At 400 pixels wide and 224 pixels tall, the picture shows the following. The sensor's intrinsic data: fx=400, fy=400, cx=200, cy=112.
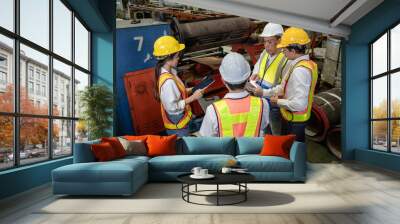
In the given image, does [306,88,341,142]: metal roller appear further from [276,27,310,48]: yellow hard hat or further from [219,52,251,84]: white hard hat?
[219,52,251,84]: white hard hat

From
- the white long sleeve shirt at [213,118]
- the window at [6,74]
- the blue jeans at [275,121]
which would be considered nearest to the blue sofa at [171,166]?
the window at [6,74]

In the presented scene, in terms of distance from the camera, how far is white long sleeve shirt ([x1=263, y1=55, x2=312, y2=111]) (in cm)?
920

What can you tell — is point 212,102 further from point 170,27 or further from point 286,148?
point 286,148

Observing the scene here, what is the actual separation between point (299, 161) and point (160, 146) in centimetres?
235

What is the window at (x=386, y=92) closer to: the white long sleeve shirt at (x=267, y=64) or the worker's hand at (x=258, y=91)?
the white long sleeve shirt at (x=267, y=64)

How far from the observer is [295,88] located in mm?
9242

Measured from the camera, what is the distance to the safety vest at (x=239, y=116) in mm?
8906

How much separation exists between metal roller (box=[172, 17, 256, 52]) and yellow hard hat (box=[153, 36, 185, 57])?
0.50ft

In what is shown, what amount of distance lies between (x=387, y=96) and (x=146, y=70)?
5.44 meters

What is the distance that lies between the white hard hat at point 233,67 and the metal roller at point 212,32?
1.18 feet

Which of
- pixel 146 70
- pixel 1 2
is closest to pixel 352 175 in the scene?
pixel 146 70

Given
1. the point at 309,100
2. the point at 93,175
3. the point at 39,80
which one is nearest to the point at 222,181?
the point at 93,175

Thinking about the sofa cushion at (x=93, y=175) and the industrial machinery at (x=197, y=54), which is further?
the industrial machinery at (x=197, y=54)

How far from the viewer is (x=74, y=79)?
25.8 ft
